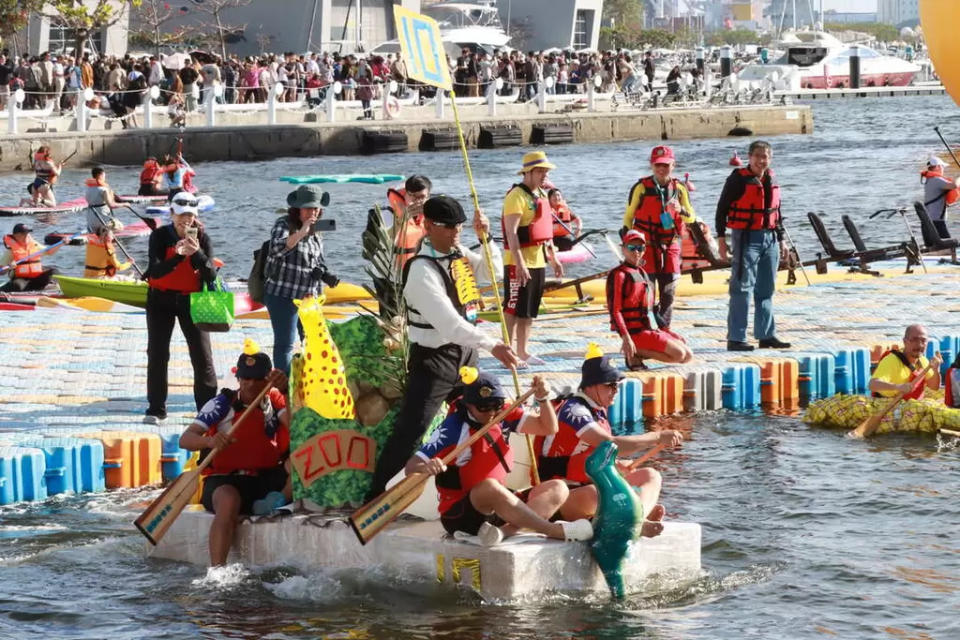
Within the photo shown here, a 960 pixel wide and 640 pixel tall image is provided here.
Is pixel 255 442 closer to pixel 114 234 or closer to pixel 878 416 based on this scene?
pixel 878 416

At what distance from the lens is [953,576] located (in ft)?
32.8

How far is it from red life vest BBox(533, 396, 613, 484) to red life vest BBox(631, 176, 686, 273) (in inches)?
213

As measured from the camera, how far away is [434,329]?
9344mm

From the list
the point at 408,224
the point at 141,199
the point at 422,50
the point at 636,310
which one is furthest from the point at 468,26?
the point at 422,50

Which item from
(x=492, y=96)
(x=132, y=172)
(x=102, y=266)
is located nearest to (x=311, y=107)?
(x=492, y=96)

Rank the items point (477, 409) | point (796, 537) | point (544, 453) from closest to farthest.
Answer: point (477, 409), point (544, 453), point (796, 537)

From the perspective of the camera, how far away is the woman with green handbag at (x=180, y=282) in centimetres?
1188

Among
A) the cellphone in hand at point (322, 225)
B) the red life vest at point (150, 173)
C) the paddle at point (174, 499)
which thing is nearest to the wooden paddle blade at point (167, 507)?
the paddle at point (174, 499)

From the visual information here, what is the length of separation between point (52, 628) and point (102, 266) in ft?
40.0

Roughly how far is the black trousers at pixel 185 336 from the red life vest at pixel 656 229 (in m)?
4.34

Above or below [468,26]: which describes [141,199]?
below

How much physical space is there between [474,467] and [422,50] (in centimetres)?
295

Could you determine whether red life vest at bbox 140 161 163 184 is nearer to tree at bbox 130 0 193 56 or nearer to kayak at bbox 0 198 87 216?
kayak at bbox 0 198 87 216

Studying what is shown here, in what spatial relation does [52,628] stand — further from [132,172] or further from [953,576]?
[132,172]
